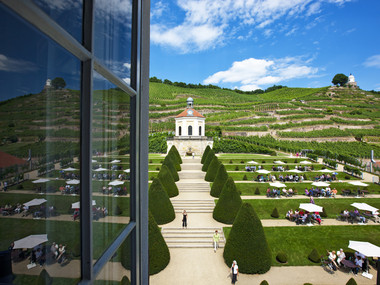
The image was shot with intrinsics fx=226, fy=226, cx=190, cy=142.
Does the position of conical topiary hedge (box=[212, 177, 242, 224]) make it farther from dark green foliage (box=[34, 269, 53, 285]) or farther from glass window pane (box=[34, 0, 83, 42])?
glass window pane (box=[34, 0, 83, 42])

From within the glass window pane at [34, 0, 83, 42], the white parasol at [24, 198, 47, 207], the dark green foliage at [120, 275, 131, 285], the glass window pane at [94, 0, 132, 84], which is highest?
the glass window pane at [94, 0, 132, 84]

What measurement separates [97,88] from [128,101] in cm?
99

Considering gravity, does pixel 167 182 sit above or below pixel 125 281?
below

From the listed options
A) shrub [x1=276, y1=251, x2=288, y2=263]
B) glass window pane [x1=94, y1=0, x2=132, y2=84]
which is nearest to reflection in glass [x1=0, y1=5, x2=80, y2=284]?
glass window pane [x1=94, y1=0, x2=132, y2=84]

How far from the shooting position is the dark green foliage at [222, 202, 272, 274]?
966 cm

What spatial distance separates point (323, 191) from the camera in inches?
746

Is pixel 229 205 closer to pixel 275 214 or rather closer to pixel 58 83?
pixel 275 214

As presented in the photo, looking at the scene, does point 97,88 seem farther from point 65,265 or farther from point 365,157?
point 365,157

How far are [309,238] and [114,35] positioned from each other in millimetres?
13872

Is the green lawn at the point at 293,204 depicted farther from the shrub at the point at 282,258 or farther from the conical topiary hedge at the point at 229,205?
the shrub at the point at 282,258

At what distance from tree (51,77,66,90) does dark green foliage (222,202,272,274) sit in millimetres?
9775

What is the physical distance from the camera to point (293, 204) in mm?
16516

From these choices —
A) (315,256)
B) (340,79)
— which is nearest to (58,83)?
(315,256)

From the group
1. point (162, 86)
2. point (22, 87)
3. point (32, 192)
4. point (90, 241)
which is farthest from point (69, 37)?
point (162, 86)
